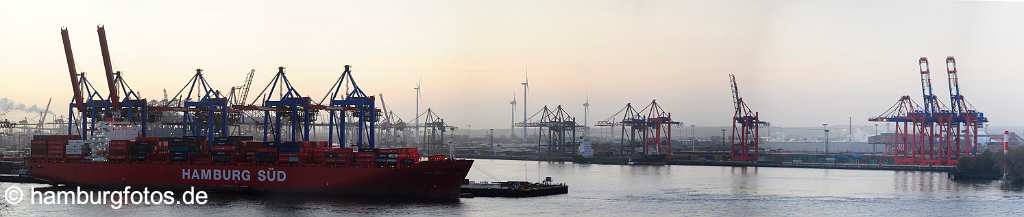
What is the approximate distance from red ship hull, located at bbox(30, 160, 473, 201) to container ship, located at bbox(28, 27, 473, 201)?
33mm

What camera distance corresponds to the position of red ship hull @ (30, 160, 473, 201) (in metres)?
41.0

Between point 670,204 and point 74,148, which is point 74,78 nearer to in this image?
point 74,148

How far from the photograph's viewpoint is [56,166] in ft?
157

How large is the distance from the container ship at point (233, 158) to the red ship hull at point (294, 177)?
1.3 inches

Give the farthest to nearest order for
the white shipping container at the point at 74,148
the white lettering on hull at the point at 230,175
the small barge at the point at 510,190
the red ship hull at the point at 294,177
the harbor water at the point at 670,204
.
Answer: the white shipping container at the point at 74,148, the small barge at the point at 510,190, the white lettering on hull at the point at 230,175, the red ship hull at the point at 294,177, the harbor water at the point at 670,204

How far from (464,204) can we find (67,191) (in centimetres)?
1602

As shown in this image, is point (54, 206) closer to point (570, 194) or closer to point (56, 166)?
point (56, 166)

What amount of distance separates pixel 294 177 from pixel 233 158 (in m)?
2.89

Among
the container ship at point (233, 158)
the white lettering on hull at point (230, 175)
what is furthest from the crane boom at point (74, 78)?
the white lettering on hull at point (230, 175)

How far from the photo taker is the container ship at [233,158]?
1619 inches

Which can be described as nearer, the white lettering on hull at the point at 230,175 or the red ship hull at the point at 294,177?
the red ship hull at the point at 294,177

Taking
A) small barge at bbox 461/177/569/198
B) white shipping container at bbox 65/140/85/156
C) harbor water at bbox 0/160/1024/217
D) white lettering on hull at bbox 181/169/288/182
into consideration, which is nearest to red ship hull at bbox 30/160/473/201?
white lettering on hull at bbox 181/169/288/182

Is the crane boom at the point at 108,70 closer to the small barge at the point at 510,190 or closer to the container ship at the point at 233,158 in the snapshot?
the container ship at the point at 233,158

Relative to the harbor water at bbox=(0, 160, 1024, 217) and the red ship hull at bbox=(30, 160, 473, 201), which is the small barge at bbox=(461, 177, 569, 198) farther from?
the red ship hull at bbox=(30, 160, 473, 201)
